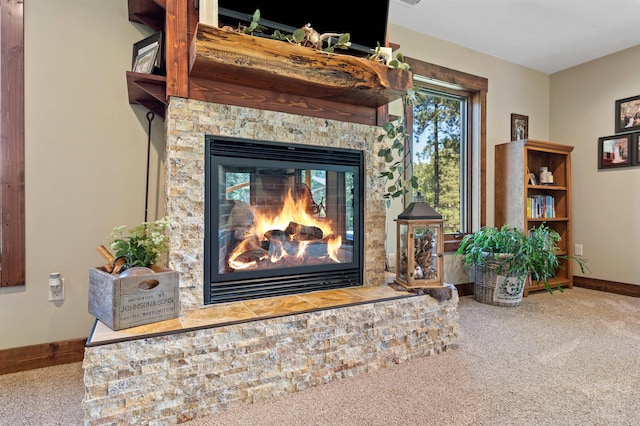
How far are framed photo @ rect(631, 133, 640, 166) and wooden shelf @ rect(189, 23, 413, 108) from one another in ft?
9.53

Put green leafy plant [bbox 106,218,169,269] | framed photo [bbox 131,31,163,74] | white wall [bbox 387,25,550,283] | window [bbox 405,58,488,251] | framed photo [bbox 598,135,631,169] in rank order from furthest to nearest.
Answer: framed photo [bbox 598,135,631,169], window [bbox 405,58,488,251], white wall [bbox 387,25,550,283], framed photo [bbox 131,31,163,74], green leafy plant [bbox 106,218,169,269]

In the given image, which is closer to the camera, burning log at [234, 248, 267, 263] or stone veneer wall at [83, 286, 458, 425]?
stone veneer wall at [83, 286, 458, 425]

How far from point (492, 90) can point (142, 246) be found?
363 cm

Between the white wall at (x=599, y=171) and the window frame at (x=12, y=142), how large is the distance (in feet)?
16.1

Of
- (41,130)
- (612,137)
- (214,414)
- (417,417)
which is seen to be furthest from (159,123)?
(612,137)

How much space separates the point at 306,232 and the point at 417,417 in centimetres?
113

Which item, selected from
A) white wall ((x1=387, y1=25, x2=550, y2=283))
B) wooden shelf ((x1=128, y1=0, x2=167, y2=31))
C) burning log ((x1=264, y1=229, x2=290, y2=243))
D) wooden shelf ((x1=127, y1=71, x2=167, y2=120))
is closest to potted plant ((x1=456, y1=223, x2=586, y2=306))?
white wall ((x1=387, y1=25, x2=550, y2=283))

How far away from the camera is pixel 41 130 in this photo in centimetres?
190

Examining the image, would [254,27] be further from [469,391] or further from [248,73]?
[469,391]

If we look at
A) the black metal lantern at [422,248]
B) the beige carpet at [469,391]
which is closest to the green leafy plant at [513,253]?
the beige carpet at [469,391]

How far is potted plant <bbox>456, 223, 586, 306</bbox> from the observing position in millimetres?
2938

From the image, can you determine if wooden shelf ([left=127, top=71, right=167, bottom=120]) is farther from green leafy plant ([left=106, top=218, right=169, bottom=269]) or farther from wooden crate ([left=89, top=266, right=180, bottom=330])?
wooden crate ([left=89, top=266, right=180, bottom=330])

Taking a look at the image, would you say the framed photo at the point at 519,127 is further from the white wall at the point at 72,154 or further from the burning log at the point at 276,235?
the white wall at the point at 72,154

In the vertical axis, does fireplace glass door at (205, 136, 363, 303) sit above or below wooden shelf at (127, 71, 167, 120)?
below
